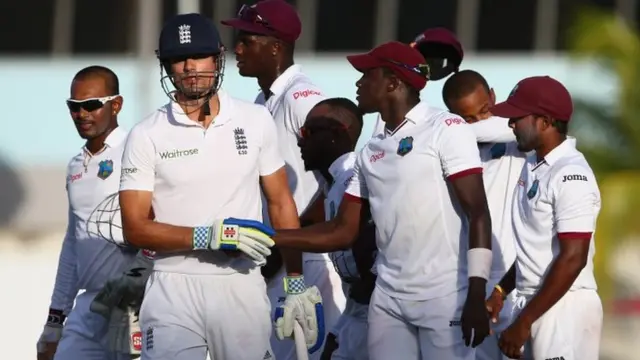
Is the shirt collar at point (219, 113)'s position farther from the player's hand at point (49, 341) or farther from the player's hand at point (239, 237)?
the player's hand at point (49, 341)

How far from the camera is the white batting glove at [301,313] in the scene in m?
7.73

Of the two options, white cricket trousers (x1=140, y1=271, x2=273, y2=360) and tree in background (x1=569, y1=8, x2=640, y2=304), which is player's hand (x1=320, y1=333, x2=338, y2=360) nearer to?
white cricket trousers (x1=140, y1=271, x2=273, y2=360)

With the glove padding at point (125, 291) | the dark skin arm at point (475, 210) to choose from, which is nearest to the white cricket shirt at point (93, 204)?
the glove padding at point (125, 291)

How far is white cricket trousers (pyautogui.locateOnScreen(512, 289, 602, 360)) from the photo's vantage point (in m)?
7.80

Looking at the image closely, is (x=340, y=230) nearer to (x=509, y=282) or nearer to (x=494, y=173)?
(x=509, y=282)

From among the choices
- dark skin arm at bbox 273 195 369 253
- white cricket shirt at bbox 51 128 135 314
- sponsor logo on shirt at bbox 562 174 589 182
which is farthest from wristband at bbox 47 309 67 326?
sponsor logo on shirt at bbox 562 174 589 182

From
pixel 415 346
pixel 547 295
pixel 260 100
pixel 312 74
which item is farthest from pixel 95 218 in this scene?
pixel 312 74

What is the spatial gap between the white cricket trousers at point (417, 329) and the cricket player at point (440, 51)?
2.30 meters

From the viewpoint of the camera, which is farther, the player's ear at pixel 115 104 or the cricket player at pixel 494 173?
the player's ear at pixel 115 104

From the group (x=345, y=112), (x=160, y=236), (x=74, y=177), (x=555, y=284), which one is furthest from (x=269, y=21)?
(x=555, y=284)

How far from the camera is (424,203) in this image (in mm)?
7598

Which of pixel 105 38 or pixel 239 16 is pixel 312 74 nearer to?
pixel 105 38

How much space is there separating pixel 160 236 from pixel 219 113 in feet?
2.10

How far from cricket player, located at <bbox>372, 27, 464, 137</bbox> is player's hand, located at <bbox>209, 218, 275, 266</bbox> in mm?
2760
